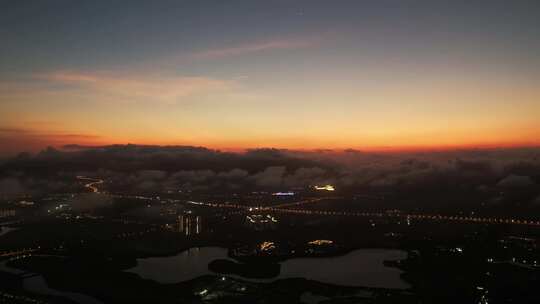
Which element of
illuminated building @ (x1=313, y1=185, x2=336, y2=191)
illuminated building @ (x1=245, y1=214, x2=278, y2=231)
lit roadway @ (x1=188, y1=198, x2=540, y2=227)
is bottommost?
illuminated building @ (x1=313, y1=185, x2=336, y2=191)

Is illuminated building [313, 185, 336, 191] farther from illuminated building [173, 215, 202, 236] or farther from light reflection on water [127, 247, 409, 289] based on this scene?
light reflection on water [127, 247, 409, 289]

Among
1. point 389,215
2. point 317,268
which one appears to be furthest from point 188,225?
point 389,215

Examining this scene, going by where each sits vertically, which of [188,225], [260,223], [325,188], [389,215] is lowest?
[325,188]

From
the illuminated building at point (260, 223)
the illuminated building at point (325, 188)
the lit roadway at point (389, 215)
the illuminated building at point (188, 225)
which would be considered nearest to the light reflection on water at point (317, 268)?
the illuminated building at point (188, 225)

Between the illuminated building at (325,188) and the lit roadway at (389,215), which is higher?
the lit roadway at (389,215)

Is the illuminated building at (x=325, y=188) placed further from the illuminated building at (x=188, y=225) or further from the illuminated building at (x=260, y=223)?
the illuminated building at (x=188, y=225)

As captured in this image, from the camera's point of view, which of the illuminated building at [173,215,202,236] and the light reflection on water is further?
the illuminated building at [173,215,202,236]

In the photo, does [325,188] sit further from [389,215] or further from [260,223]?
[260,223]

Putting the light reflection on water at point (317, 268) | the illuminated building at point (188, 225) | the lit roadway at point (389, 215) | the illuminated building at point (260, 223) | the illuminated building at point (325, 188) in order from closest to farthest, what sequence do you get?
the light reflection on water at point (317, 268) < the illuminated building at point (188, 225) < the illuminated building at point (260, 223) < the lit roadway at point (389, 215) < the illuminated building at point (325, 188)

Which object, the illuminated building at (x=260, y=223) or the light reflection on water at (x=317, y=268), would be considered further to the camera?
the illuminated building at (x=260, y=223)

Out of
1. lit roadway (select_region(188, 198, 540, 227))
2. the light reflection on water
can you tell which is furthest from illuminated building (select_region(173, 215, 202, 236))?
lit roadway (select_region(188, 198, 540, 227))

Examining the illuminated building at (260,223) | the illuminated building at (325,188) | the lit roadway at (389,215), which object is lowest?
the illuminated building at (325,188)

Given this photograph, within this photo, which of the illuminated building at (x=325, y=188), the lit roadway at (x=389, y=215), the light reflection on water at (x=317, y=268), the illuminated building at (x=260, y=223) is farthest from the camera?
the illuminated building at (x=325, y=188)
